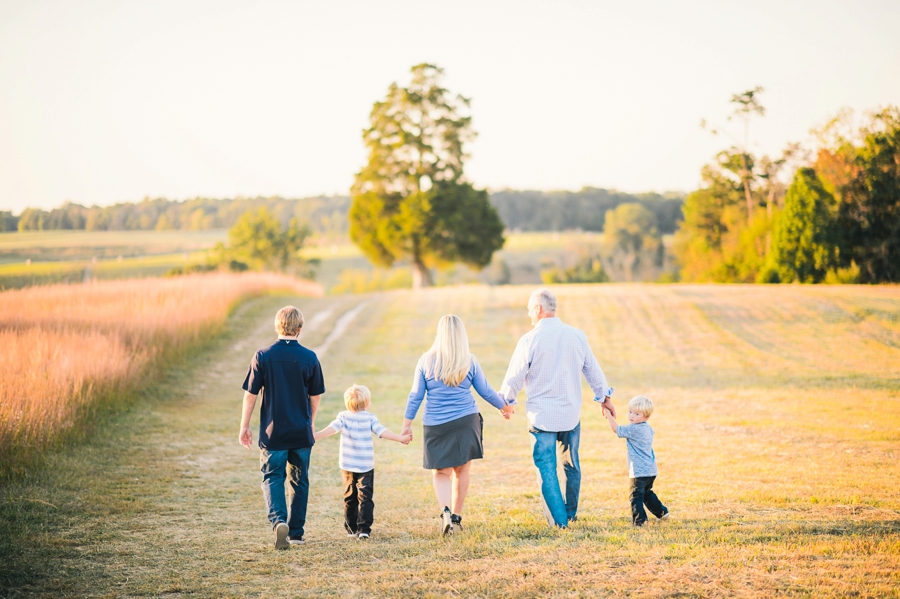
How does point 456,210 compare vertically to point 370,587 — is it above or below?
above

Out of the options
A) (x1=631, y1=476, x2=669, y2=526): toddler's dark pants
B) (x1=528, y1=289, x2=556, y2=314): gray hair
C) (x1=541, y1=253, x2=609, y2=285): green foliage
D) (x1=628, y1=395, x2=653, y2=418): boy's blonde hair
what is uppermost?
(x1=528, y1=289, x2=556, y2=314): gray hair

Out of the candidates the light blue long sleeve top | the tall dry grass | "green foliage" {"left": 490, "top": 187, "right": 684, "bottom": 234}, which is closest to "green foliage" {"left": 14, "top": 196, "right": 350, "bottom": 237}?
the tall dry grass

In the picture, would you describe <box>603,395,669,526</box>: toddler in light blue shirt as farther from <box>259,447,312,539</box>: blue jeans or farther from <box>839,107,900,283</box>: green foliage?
<box>839,107,900,283</box>: green foliage

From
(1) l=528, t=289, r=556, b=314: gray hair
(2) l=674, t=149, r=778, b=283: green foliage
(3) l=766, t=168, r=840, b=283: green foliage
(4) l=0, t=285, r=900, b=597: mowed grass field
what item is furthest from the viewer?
(2) l=674, t=149, r=778, b=283: green foliage

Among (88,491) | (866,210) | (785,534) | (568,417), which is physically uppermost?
(866,210)

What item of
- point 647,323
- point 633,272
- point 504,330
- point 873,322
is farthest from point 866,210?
point 633,272

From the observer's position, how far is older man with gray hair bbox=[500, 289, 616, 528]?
19.9 ft

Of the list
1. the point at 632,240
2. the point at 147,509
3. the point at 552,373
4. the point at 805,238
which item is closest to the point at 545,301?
the point at 552,373

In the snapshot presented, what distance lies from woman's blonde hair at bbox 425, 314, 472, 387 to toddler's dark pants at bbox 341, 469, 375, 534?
1070mm

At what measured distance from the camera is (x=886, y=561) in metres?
4.92

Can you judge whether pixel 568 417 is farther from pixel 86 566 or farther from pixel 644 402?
pixel 86 566

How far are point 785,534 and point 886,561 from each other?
2.79 ft

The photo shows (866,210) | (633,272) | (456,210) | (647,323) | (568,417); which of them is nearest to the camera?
(568,417)

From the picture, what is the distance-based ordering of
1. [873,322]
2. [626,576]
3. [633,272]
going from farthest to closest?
[633,272], [873,322], [626,576]
